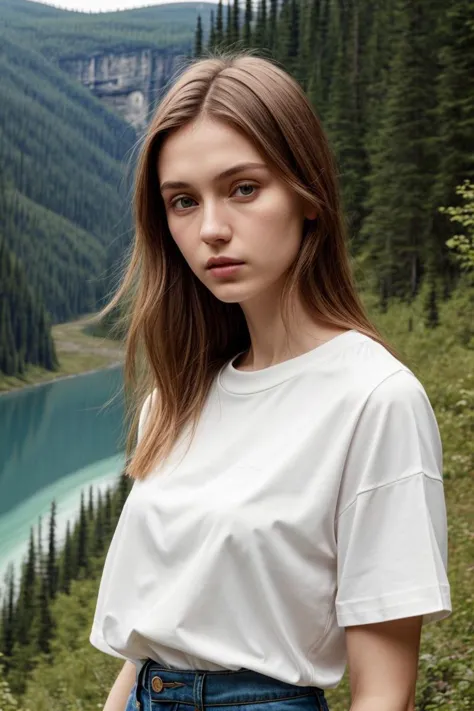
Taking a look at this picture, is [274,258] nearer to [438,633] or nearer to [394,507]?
[394,507]

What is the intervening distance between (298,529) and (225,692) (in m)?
0.19

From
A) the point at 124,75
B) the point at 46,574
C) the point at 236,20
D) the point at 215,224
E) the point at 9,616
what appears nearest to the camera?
the point at 215,224

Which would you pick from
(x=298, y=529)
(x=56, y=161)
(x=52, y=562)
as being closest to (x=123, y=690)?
(x=298, y=529)

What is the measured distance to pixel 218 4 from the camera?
808 cm

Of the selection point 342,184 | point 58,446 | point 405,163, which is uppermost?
point 405,163

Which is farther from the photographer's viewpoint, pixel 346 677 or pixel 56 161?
pixel 56 161

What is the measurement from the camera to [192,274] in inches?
46.7

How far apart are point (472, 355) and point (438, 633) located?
2551 mm

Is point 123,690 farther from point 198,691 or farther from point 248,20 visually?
point 248,20

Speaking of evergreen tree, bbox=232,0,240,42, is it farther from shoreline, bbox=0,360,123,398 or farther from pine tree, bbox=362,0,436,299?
shoreline, bbox=0,360,123,398

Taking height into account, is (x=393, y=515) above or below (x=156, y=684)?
above

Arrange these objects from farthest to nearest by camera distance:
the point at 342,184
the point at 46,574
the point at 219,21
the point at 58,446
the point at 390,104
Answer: the point at 58,446 → the point at 46,574 → the point at 219,21 → the point at 342,184 → the point at 390,104

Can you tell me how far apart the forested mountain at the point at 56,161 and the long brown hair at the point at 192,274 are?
7076 mm

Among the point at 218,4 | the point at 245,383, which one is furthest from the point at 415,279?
the point at 245,383
